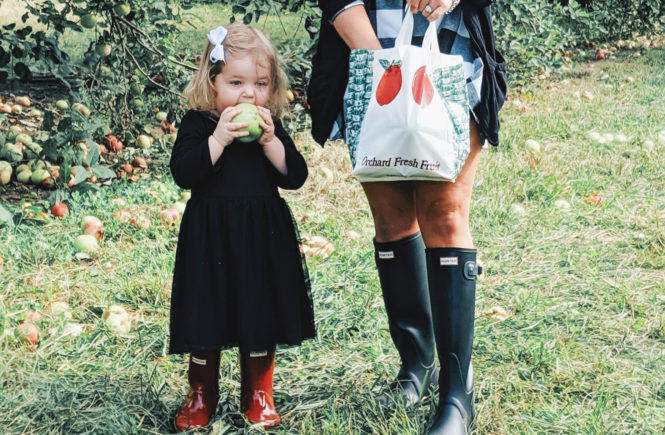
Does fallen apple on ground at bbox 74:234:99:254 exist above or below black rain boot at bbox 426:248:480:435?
above

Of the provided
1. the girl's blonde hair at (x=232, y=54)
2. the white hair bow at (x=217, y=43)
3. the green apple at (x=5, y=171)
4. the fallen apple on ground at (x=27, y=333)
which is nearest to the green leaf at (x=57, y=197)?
the green apple at (x=5, y=171)

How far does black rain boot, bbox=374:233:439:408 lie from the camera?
1938 mm

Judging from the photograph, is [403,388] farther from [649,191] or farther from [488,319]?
[649,191]

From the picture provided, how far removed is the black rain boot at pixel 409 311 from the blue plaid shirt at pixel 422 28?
44 cm

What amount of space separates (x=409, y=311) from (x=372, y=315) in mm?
521

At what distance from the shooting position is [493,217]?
3369mm

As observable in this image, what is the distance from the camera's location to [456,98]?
1587mm

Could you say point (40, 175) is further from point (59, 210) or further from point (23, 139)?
point (59, 210)

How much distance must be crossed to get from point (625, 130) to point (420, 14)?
11.5ft

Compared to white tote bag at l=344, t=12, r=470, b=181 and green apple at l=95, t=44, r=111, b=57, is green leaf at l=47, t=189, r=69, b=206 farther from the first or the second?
white tote bag at l=344, t=12, r=470, b=181

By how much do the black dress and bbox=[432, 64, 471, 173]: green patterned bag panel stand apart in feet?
1.40

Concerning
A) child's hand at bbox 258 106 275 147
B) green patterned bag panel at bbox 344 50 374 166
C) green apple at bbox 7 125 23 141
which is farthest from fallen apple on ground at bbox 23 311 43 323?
green apple at bbox 7 125 23 141

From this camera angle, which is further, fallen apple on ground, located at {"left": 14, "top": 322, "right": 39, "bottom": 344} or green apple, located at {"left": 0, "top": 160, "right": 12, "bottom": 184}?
green apple, located at {"left": 0, "top": 160, "right": 12, "bottom": 184}

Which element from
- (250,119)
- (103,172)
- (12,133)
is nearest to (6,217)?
(103,172)
